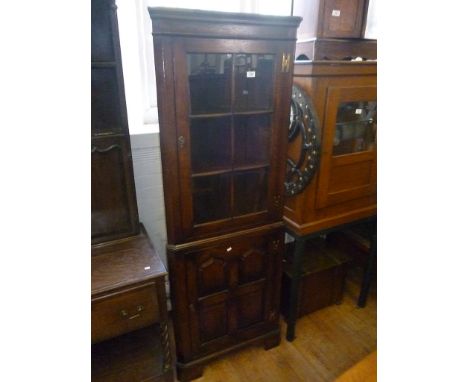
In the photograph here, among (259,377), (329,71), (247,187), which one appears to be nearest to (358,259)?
(259,377)

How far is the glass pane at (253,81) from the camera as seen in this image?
118cm

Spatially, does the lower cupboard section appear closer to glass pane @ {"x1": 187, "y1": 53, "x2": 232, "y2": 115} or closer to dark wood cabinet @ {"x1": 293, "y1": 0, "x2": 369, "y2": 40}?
glass pane @ {"x1": 187, "y1": 53, "x2": 232, "y2": 115}

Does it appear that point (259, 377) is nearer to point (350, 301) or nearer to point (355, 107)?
point (350, 301)

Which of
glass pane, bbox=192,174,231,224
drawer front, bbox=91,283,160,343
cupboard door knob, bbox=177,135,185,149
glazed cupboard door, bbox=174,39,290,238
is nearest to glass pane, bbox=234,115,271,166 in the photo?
glazed cupboard door, bbox=174,39,290,238

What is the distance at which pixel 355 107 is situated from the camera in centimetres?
151

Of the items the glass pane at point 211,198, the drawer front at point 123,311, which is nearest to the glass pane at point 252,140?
the glass pane at point 211,198

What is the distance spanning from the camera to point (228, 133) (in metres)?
1.26

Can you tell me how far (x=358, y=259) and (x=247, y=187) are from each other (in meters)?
1.16

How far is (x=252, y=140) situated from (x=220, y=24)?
455 mm

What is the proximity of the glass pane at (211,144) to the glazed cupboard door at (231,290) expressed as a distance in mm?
356

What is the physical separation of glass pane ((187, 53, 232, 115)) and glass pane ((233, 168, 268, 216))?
0.31m

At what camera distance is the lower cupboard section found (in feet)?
4.46

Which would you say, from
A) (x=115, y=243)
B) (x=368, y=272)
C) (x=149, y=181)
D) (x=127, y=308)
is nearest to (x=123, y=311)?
(x=127, y=308)
